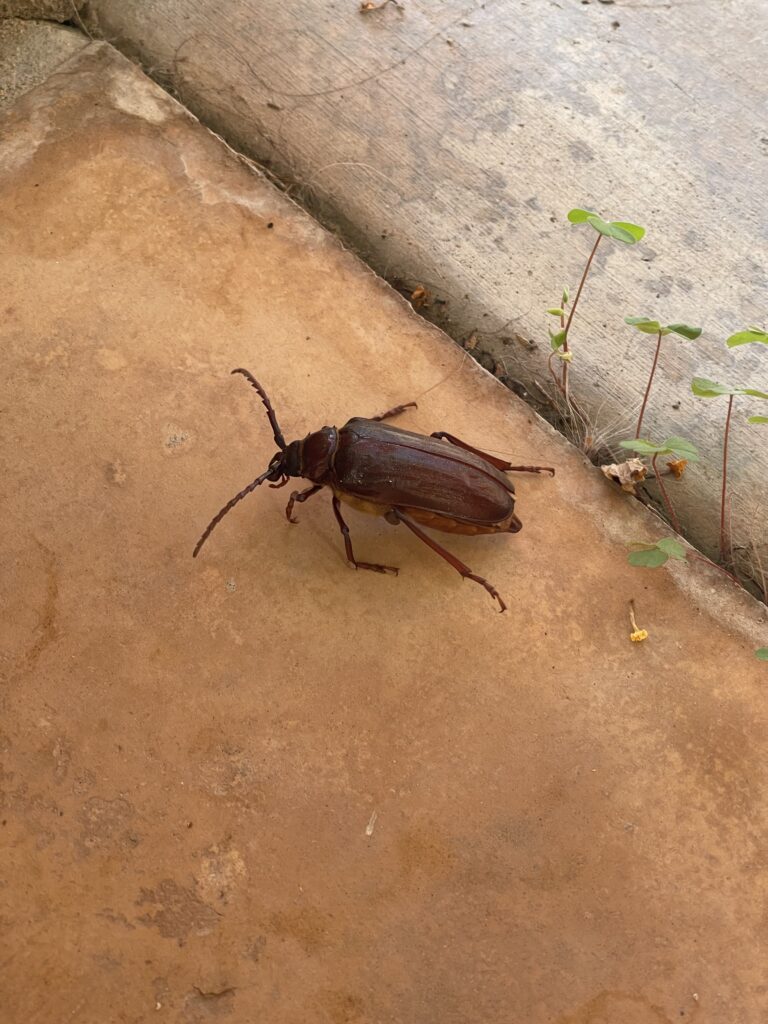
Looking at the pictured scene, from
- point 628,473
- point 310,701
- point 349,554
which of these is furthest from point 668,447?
point 310,701

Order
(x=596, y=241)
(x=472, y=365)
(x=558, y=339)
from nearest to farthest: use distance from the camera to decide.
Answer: (x=558, y=339)
(x=472, y=365)
(x=596, y=241)

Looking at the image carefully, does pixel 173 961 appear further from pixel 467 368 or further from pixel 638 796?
pixel 467 368

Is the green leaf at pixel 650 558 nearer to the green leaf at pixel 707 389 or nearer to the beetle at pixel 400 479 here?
the beetle at pixel 400 479

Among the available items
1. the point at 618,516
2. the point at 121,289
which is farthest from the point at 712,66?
the point at 121,289

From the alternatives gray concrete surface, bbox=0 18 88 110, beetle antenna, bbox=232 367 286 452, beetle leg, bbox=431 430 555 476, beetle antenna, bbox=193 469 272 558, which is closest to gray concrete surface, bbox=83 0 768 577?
gray concrete surface, bbox=0 18 88 110

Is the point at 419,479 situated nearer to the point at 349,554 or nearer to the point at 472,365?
the point at 349,554
